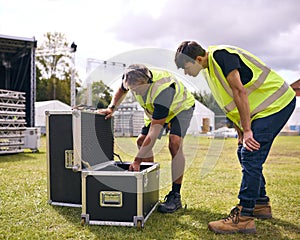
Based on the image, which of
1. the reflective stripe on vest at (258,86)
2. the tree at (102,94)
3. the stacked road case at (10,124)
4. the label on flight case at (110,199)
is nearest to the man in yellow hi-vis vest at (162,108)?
the label on flight case at (110,199)

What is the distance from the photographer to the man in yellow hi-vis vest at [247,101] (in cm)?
197

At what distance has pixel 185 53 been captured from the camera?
2.11 meters

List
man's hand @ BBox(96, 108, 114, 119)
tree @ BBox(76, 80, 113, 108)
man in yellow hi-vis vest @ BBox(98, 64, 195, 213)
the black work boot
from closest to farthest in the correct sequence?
1. man in yellow hi-vis vest @ BBox(98, 64, 195, 213)
2. the black work boot
3. man's hand @ BBox(96, 108, 114, 119)
4. tree @ BBox(76, 80, 113, 108)

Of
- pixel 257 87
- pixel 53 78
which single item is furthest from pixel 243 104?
pixel 53 78

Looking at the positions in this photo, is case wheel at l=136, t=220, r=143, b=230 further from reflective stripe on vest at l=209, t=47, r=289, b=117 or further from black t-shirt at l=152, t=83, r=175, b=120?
reflective stripe on vest at l=209, t=47, r=289, b=117

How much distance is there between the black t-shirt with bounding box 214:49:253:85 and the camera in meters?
1.94

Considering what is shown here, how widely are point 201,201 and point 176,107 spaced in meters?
0.87

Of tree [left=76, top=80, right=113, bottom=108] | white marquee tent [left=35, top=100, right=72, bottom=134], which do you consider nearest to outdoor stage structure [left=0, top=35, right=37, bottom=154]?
tree [left=76, top=80, right=113, bottom=108]

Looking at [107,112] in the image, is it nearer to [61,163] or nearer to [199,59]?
[61,163]

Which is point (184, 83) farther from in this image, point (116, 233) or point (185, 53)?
point (116, 233)

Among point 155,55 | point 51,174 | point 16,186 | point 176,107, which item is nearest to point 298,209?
point 176,107

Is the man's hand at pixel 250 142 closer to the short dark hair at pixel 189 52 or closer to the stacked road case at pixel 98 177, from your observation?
the short dark hair at pixel 189 52

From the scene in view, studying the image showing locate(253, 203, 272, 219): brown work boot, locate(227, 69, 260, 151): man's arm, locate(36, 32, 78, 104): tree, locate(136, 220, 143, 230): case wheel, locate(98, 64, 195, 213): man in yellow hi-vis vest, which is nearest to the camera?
locate(227, 69, 260, 151): man's arm

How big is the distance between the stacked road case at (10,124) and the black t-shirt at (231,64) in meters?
5.85
